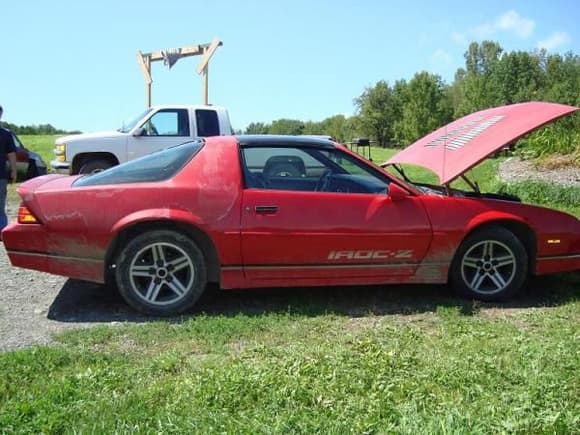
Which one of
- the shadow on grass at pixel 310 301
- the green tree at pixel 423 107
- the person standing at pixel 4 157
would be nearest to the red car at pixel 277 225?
the shadow on grass at pixel 310 301

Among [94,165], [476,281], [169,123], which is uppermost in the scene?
[169,123]

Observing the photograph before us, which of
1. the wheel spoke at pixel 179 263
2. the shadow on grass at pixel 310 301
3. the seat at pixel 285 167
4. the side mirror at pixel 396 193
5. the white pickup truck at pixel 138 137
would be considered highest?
the white pickup truck at pixel 138 137

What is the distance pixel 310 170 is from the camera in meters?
4.63

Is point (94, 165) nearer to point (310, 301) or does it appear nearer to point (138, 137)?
point (138, 137)

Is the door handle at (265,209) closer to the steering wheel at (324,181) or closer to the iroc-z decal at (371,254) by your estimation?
the steering wheel at (324,181)

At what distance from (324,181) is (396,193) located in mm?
593

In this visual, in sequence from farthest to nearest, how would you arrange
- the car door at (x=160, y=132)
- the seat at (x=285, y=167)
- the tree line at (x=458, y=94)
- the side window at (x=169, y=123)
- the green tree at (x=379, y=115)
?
the green tree at (x=379, y=115) < the tree line at (x=458, y=94) < the side window at (x=169, y=123) < the car door at (x=160, y=132) < the seat at (x=285, y=167)

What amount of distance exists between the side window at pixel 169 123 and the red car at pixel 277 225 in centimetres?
657

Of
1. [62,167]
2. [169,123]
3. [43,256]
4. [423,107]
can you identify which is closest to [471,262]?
[43,256]

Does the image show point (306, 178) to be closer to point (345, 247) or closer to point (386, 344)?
point (345, 247)

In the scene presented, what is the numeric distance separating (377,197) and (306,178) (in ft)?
1.97

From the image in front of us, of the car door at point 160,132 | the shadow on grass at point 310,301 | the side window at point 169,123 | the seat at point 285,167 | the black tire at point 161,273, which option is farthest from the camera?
the side window at point 169,123

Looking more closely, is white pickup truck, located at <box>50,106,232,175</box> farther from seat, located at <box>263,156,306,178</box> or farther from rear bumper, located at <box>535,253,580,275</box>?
rear bumper, located at <box>535,253,580,275</box>

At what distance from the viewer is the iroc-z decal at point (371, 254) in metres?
4.39
